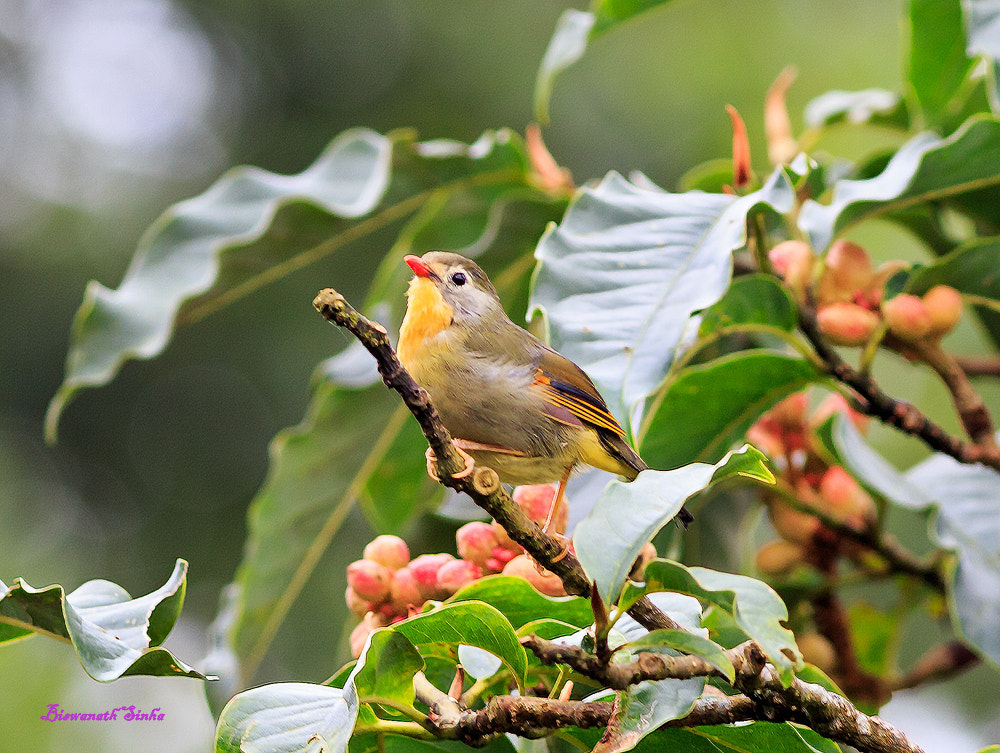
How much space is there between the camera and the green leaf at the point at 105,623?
120 cm

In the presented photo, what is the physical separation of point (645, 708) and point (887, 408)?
3.20ft

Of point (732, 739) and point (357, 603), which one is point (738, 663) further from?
point (357, 603)

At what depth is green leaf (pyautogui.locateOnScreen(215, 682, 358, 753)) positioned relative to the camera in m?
1.12

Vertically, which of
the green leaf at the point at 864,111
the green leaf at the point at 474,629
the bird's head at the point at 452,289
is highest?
the green leaf at the point at 864,111

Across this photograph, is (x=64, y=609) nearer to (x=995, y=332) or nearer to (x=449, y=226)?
(x=449, y=226)

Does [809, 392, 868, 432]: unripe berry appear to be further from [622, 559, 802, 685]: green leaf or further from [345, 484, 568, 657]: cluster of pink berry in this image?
[622, 559, 802, 685]: green leaf

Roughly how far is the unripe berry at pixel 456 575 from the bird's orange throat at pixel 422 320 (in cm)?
38

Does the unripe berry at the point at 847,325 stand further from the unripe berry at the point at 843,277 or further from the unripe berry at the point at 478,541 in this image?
the unripe berry at the point at 478,541

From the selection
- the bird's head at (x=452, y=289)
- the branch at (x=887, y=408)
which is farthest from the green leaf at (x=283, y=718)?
the branch at (x=887, y=408)

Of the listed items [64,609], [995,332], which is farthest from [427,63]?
[64,609]

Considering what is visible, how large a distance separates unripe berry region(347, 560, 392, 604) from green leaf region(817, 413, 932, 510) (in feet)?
3.49

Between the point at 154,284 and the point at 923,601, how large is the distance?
2.02 meters

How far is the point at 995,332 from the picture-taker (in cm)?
234

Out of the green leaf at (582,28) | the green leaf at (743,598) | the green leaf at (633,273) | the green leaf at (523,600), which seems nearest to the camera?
the green leaf at (743,598)
